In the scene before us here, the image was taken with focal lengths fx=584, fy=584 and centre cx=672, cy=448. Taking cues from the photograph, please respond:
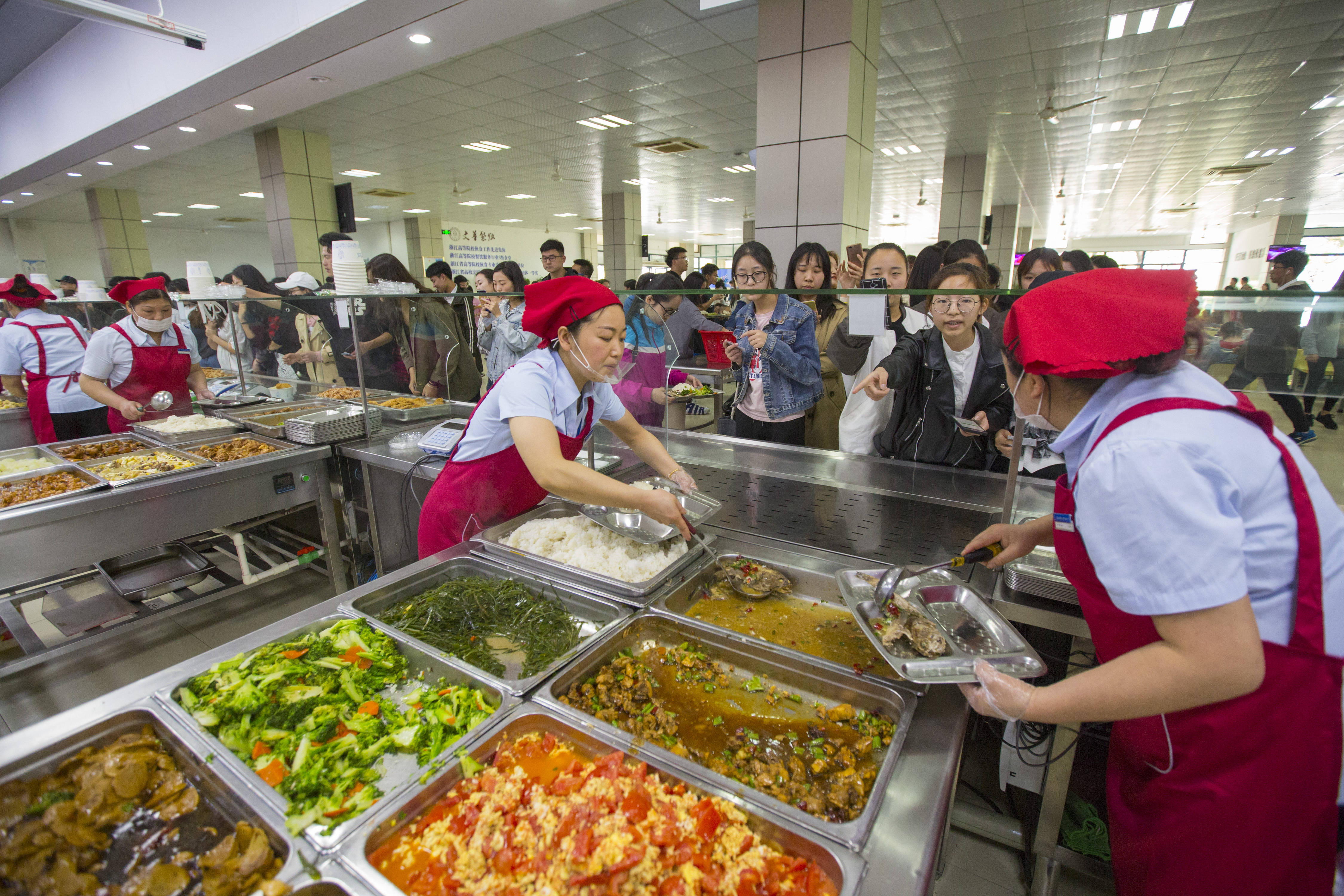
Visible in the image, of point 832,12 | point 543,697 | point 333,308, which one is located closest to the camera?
point 543,697

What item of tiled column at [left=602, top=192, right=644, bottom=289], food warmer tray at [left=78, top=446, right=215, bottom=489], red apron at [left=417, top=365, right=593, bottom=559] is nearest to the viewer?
red apron at [left=417, top=365, right=593, bottom=559]

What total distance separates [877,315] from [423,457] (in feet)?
7.00

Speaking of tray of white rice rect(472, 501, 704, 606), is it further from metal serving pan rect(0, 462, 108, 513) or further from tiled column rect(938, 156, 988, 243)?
tiled column rect(938, 156, 988, 243)

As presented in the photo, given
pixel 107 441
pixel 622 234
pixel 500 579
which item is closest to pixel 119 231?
pixel 622 234

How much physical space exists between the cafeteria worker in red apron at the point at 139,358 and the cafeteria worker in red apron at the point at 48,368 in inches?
23.5

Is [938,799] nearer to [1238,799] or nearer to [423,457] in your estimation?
[1238,799]

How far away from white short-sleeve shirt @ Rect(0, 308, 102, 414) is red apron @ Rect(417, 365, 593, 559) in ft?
12.6

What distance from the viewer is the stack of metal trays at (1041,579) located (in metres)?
1.41

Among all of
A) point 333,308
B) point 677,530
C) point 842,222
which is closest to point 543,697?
point 677,530

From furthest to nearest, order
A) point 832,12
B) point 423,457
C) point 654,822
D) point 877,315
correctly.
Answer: point 832,12
point 423,457
point 877,315
point 654,822

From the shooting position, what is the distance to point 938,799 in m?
1.03

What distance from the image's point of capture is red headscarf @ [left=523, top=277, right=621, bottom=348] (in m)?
1.83

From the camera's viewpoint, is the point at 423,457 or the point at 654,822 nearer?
the point at 654,822

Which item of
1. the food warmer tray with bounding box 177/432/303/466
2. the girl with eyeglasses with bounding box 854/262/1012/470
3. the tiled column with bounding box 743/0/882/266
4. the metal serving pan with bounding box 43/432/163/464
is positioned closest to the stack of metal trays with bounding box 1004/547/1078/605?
the girl with eyeglasses with bounding box 854/262/1012/470
